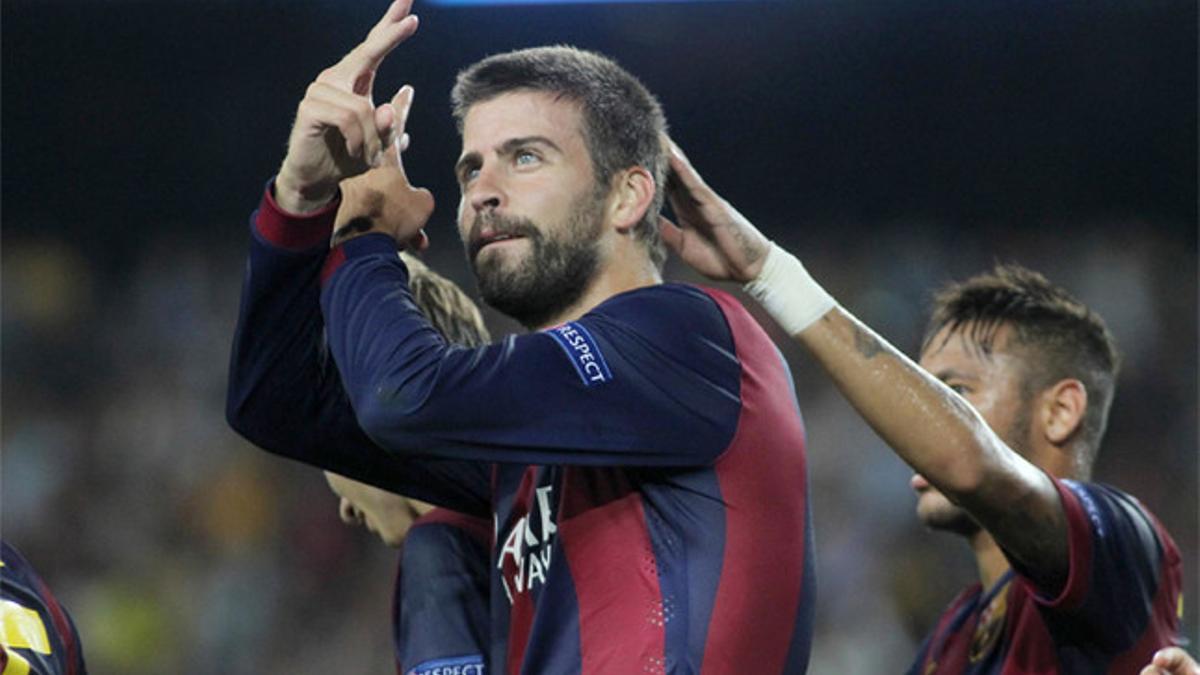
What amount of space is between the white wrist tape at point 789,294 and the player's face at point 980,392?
113 centimetres

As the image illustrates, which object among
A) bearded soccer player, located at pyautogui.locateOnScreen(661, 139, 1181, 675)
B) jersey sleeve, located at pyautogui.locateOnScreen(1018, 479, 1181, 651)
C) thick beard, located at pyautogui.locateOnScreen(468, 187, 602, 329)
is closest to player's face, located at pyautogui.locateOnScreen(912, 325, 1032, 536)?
bearded soccer player, located at pyautogui.locateOnScreen(661, 139, 1181, 675)

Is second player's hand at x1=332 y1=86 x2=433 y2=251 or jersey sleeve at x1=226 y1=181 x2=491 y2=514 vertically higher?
second player's hand at x1=332 y1=86 x2=433 y2=251

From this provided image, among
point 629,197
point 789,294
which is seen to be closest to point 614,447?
point 789,294

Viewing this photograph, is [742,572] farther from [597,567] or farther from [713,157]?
[713,157]

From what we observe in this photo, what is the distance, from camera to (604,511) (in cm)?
287

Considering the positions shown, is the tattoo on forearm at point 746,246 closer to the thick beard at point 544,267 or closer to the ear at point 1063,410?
the thick beard at point 544,267

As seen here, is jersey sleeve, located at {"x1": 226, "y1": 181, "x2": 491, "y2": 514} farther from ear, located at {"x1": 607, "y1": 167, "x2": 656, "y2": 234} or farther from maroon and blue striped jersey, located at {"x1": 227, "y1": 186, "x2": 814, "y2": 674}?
ear, located at {"x1": 607, "y1": 167, "x2": 656, "y2": 234}

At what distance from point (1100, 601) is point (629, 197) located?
1175 mm

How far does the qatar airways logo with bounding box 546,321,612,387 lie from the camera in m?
2.77

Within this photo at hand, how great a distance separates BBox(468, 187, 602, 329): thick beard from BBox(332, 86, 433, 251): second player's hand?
0.37 feet

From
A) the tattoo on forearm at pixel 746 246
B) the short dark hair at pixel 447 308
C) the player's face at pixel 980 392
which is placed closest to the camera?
the tattoo on forearm at pixel 746 246

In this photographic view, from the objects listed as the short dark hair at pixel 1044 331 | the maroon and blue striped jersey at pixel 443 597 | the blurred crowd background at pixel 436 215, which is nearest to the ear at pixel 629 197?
the maroon and blue striped jersey at pixel 443 597

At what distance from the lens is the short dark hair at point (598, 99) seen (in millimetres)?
3170

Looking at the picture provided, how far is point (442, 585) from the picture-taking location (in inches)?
125
